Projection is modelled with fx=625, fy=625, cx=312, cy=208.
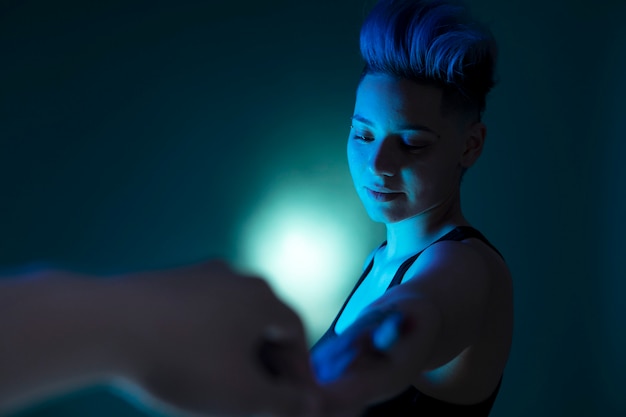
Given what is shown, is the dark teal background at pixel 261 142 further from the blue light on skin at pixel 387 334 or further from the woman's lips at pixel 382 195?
the blue light on skin at pixel 387 334

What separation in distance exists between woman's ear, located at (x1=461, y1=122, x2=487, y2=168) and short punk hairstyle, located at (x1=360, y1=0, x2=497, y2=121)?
0.02 meters

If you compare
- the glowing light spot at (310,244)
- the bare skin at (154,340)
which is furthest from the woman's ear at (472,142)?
the glowing light spot at (310,244)

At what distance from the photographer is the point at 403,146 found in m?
1.02

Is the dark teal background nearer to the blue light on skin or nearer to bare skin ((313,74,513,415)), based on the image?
bare skin ((313,74,513,415))

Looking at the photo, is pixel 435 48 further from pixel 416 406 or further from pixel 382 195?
pixel 416 406

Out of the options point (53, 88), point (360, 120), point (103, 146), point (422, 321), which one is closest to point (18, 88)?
point (53, 88)

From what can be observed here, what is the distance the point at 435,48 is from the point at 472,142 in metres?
0.19

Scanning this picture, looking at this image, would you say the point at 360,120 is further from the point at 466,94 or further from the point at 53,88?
the point at 53,88

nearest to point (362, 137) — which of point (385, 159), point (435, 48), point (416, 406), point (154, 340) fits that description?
point (385, 159)

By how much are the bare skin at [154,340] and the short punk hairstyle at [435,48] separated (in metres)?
0.66

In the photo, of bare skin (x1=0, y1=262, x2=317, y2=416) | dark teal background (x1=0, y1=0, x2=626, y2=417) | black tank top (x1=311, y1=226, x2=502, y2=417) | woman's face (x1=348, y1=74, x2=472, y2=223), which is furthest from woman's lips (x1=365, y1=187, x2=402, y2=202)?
dark teal background (x1=0, y1=0, x2=626, y2=417)

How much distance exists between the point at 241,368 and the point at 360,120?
0.69 m

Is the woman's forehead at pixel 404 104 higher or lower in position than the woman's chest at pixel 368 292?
higher

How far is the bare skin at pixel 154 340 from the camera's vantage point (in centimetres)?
38
